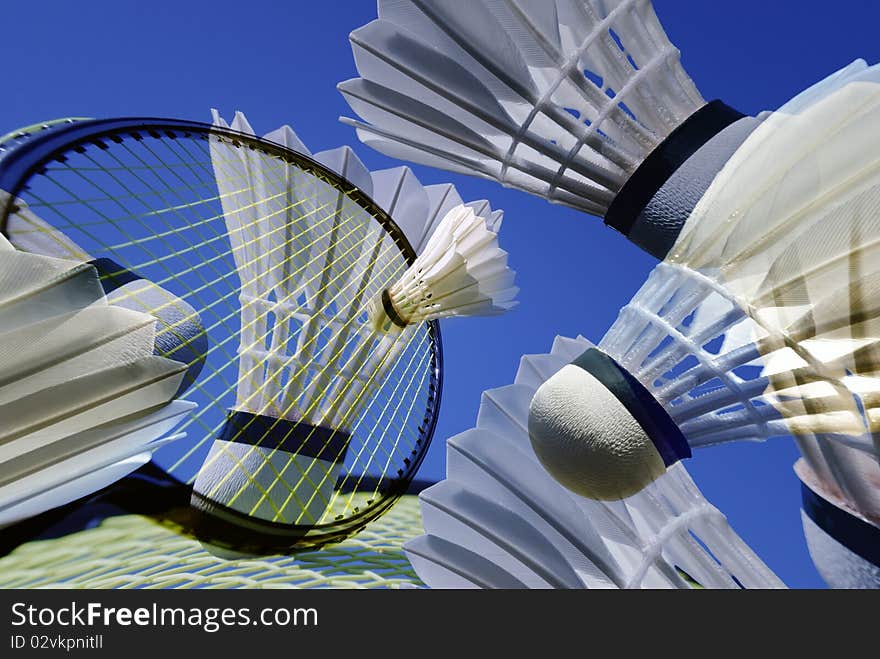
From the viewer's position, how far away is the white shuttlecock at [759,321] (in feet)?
5.36

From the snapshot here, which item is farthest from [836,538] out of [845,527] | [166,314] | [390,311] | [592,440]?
[166,314]

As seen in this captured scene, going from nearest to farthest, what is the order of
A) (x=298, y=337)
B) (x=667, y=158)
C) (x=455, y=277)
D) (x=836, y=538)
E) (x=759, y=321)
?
1. (x=759, y=321)
2. (x=667, y=158)
3. (x=836, y=538)
4. (x=455, y=277)
5. (x=298, y=337)

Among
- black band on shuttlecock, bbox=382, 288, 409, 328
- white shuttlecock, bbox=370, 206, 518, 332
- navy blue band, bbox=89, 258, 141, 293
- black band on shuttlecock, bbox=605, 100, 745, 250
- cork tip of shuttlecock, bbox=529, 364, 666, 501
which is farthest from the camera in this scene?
black band on shuttlecock, bbox=382, 288, 409, 328

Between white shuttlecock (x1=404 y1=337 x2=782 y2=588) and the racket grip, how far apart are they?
0.94 metres

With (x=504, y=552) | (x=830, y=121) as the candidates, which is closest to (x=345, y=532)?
(x=504, y=552)

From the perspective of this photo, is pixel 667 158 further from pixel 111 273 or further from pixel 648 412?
pixel 111 273

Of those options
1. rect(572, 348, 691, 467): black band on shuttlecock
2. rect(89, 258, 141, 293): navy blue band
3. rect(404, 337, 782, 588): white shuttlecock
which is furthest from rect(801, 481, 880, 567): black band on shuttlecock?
rect(89, 258, 141, 293): navy blue band

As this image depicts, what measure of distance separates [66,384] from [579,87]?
1.53 metres

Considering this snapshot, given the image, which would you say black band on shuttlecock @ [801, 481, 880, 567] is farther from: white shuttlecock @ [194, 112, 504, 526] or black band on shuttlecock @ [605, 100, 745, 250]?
white shuttlecock @ [194, 112, 504, 526]

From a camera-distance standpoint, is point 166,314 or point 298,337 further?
point 298,337

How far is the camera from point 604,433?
172 cm

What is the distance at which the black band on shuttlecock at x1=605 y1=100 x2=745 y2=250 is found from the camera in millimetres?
1995

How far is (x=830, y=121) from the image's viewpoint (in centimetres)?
174

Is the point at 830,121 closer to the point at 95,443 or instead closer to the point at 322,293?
the point at 95,443
